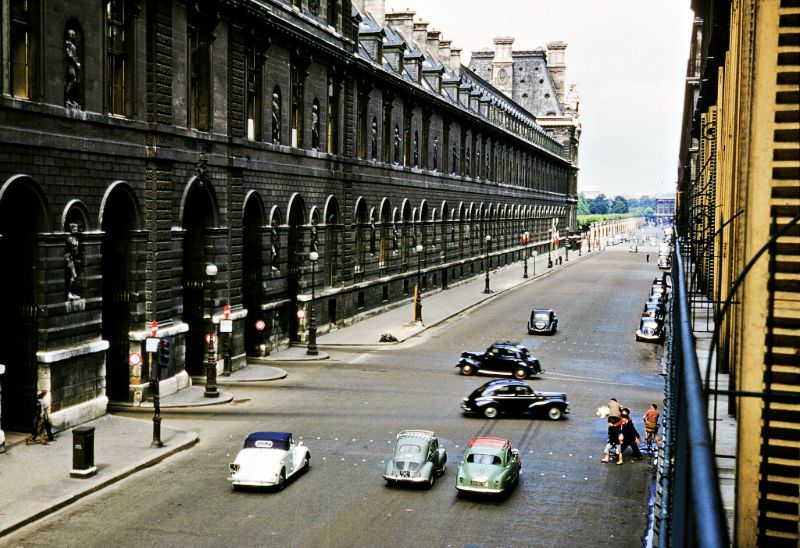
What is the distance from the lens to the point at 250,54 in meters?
43.0

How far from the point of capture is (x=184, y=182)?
36.5 meters

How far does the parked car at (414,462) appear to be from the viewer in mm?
23688

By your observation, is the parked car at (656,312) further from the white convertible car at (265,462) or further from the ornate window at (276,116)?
the white convertible car at (265,462)

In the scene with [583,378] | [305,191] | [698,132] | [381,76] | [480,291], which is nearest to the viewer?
[583,378]

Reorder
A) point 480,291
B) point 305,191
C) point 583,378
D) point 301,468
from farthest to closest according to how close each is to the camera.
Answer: point 480,291 < point 305,191 < point 583,378 < point 301,468

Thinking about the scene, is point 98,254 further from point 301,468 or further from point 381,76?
point 381,76

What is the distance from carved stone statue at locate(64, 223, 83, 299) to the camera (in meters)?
29.4

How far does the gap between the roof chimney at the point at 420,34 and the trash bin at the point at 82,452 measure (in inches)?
2715

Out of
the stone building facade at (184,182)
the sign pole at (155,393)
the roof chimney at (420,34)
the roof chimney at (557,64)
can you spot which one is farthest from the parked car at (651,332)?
the roof chimney at (557,64)

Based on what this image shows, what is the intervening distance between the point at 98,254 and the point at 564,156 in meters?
143

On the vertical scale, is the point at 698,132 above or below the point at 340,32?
below

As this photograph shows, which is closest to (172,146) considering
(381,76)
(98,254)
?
(98,254)

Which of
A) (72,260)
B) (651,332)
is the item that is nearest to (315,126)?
(651,332)

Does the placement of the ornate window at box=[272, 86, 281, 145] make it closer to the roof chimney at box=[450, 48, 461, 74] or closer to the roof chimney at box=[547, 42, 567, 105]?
the roof chimney at box=[450, 48, 461, 74]
